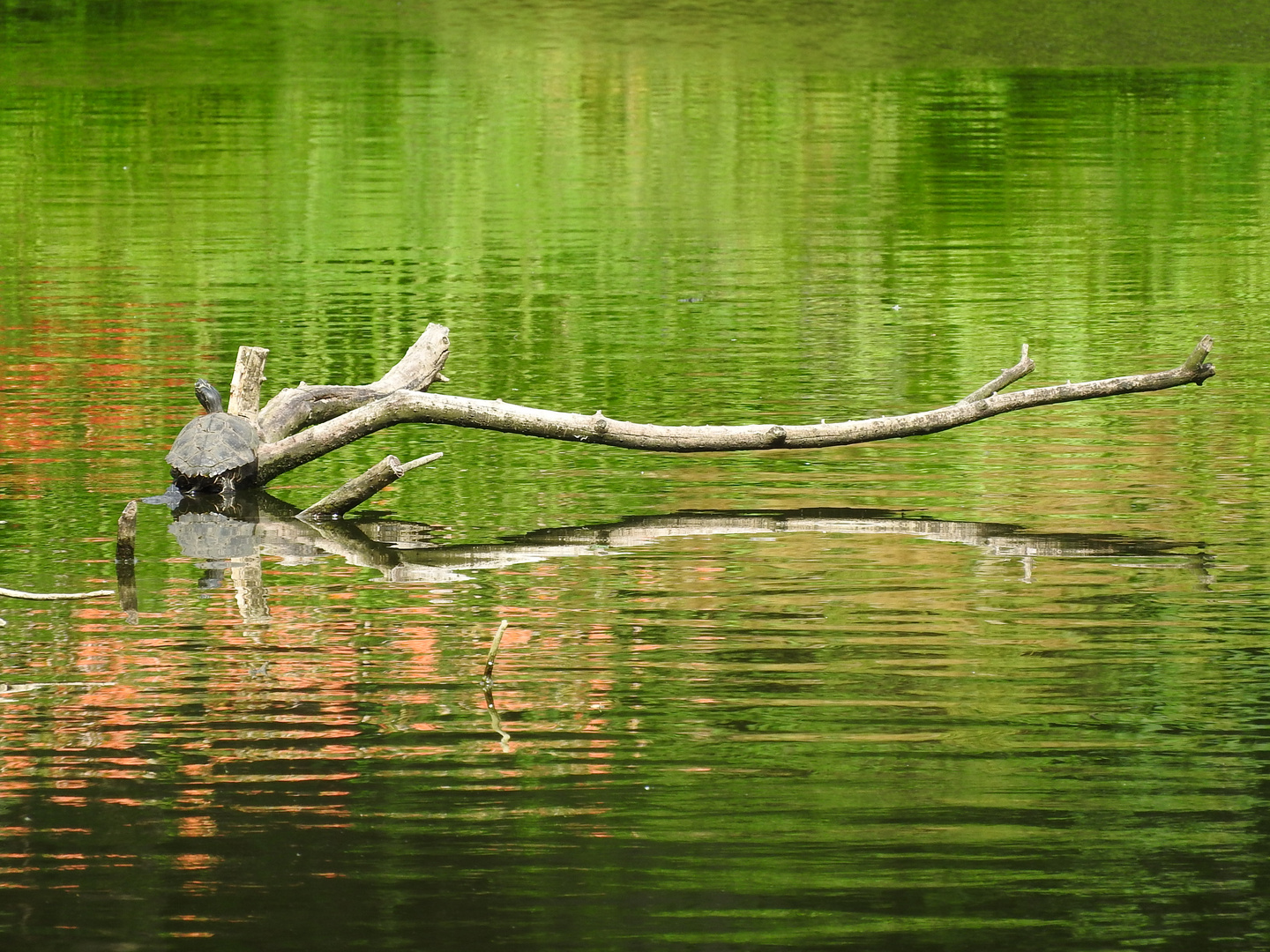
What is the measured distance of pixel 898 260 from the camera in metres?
24.8

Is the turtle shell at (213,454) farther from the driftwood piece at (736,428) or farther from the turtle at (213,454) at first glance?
Answer: the driftwood piece at (736,428)

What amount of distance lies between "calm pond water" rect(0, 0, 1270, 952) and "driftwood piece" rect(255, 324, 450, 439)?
41 cm

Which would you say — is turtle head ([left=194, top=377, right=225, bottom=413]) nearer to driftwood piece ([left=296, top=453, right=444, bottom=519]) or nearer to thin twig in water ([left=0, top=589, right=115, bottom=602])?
driftwood piece ([left=296, top=453, right=444, bottom=519])

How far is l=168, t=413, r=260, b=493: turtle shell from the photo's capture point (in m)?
13.2

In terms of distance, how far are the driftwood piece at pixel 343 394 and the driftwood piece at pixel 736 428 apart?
375mm

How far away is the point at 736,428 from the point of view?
1279 centimetres


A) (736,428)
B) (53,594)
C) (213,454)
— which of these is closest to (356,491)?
(213,454)

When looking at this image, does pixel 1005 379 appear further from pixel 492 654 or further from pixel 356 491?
pixel 492 654

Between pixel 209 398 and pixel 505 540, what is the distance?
8.61ft

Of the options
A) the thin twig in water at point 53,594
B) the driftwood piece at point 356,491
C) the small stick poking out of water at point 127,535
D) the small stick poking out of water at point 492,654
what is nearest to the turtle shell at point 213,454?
the driftwood piece at point 356,491

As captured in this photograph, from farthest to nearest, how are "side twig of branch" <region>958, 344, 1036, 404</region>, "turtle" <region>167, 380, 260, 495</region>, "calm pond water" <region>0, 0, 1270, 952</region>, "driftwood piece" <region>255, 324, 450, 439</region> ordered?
"driftwood piece" <region>255, 324, 450, 439</region> < "turtle" <region>167, 380, 260, 495</region> < "side twig of branch" <region>958, 344, 1036, 404</region> < "calm pond water" <region>0, 0, 1270, 952</region>

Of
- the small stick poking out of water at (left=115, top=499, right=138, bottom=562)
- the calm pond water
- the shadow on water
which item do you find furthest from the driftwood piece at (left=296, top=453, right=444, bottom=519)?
the small stick poking out of water at (left=115, top=499, right=138, bottom=562)

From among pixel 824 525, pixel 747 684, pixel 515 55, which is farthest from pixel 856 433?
pixel 515 55

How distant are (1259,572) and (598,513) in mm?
3809
